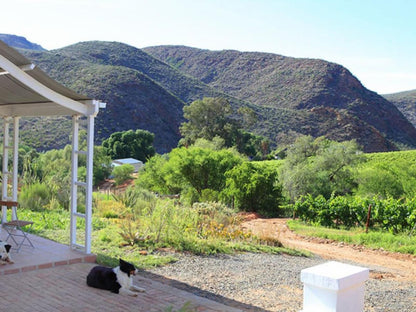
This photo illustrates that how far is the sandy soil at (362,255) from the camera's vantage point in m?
8.99

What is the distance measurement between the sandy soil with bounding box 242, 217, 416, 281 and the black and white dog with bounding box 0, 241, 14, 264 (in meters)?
5.62

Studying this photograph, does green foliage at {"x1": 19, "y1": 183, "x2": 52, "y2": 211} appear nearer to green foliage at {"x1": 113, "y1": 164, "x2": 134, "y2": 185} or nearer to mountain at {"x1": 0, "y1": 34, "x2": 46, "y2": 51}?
green foliage at {"x1": 113, "y1": 164, "x2": 134, "y2": 185}

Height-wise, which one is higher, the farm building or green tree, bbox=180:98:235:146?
green tree, bbox=180:98:235:146

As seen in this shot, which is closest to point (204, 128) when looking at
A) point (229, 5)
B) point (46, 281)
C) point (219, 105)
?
point (219, 105)

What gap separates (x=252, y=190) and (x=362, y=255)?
7.69 m

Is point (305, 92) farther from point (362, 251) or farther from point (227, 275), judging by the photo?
point (227, 275)

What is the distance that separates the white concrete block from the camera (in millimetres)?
2553

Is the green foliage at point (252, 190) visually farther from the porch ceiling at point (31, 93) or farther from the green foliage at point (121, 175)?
the porch ceiling at point (31, 93)

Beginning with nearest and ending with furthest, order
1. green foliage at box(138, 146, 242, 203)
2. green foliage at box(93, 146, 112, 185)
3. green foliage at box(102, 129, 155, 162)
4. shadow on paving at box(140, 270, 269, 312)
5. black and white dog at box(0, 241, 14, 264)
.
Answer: shadow on paving at box(140, 270, 269, 312), black and white dog at box(0, 241, 14, 264), green foliage at box(138, 146, 242, 203), green foliage at box(93, 146, 112, 185), green foliage at box(102, 129, 155, 162)

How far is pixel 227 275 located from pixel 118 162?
1120 inches

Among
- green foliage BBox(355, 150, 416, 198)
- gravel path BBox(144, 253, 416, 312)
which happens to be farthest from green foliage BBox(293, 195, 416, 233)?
gravel path BBox(144, 253, 416, 312)

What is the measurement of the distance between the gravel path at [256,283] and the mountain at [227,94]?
30071 millimetres

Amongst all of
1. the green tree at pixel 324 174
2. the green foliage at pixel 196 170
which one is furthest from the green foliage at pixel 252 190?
the green tree at pixel 324 174

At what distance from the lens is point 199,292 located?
607cm
